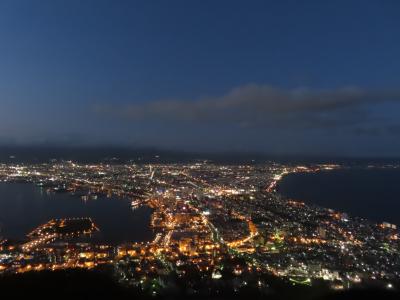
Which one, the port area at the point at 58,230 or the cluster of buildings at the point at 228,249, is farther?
the port area at the point at 58,230

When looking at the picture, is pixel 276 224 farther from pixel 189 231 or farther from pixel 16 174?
pixel 16 174

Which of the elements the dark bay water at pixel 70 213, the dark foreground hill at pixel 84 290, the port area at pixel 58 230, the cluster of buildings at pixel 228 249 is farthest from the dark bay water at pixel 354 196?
the port area at pixel 58 230

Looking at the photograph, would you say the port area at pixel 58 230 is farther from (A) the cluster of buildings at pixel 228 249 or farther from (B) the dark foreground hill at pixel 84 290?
(B) the dark foreground hill at pixel 84 290

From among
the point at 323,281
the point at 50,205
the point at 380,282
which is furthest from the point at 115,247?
the point at 50,205

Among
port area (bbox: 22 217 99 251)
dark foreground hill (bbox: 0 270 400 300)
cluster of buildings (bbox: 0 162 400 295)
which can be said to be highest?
dark foreground hill (bbox: 0 270 400 300)

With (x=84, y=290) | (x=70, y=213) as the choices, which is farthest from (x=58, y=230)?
(x=84, y=290)

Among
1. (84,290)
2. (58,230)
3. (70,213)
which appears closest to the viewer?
(84,290)

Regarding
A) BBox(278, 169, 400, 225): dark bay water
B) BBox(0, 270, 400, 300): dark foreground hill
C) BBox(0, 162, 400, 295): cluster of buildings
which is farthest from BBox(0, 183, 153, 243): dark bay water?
BBox(278, 169, 400, 225): dark bay water

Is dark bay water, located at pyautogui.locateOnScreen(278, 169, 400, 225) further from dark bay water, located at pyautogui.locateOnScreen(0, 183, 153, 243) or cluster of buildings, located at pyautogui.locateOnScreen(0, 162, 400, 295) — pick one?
dark bay water, located at pyautogui.locateOnScreen(0, 183, 153, 243)

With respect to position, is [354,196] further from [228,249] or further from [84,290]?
[84,290]
